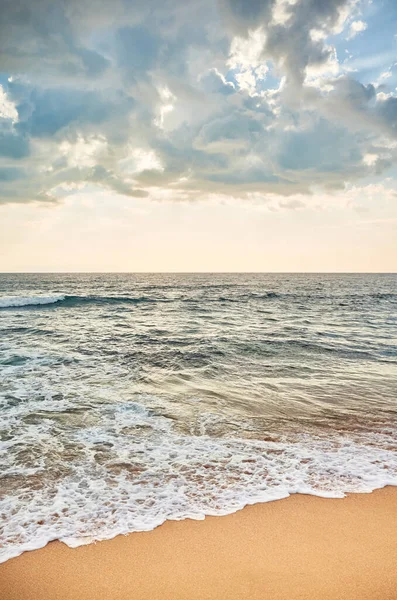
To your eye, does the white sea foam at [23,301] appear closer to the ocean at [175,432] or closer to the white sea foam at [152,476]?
the ocean at [175,432]

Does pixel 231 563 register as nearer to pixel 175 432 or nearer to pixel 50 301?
Answer: pixel 175 432

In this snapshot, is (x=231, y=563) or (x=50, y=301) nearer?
(x=231, y=563)

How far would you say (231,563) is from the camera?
3.25 metres

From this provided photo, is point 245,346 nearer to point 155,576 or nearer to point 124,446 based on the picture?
point 124,446

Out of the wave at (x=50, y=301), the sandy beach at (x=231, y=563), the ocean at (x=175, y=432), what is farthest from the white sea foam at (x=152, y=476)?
the wave at (x=50, y=301)

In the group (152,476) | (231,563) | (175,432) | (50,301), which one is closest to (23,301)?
(50,301)

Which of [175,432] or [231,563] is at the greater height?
[231,563]

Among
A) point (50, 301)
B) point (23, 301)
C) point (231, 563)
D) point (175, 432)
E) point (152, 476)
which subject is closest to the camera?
point (231, 563)

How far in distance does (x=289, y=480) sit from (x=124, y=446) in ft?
8.49

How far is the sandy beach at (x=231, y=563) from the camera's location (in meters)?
2.94

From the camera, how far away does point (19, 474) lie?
187 inches

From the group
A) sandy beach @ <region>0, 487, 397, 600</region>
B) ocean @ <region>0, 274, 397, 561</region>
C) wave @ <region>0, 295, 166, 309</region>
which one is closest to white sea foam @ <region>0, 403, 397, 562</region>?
ocean @ <region>0, 274, 397, 561</region>

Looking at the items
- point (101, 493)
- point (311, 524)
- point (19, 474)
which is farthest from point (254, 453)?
point (19, 474)

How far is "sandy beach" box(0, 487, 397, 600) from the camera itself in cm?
294
